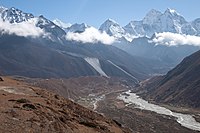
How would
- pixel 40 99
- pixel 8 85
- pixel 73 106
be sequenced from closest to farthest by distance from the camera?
1. pixel 40 99
2. pixel 73 106
3. pixel 8 85

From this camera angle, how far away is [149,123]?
138 m

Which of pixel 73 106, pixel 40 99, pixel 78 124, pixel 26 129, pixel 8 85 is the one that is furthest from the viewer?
pixel 8 85

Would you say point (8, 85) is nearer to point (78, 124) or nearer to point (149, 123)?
point (78, 124)

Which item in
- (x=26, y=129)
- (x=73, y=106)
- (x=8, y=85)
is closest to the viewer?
(x=26, y=129)

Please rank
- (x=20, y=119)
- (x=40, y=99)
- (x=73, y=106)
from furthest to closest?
(x=73, y=106)
(x=40, y=99)
(x=20, y=119)

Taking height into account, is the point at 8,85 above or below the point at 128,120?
above

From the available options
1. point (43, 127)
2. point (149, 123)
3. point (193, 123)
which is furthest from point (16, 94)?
point (193, 123)

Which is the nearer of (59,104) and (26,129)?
(26,129)

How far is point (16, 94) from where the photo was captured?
72938mm

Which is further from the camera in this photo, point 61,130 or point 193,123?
point 193,123

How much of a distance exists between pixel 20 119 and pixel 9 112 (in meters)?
2.52

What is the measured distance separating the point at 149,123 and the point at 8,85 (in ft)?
219

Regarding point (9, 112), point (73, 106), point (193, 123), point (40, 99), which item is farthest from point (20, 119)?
point (193, 123)

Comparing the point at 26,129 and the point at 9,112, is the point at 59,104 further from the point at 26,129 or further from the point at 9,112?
the point at 26,129
